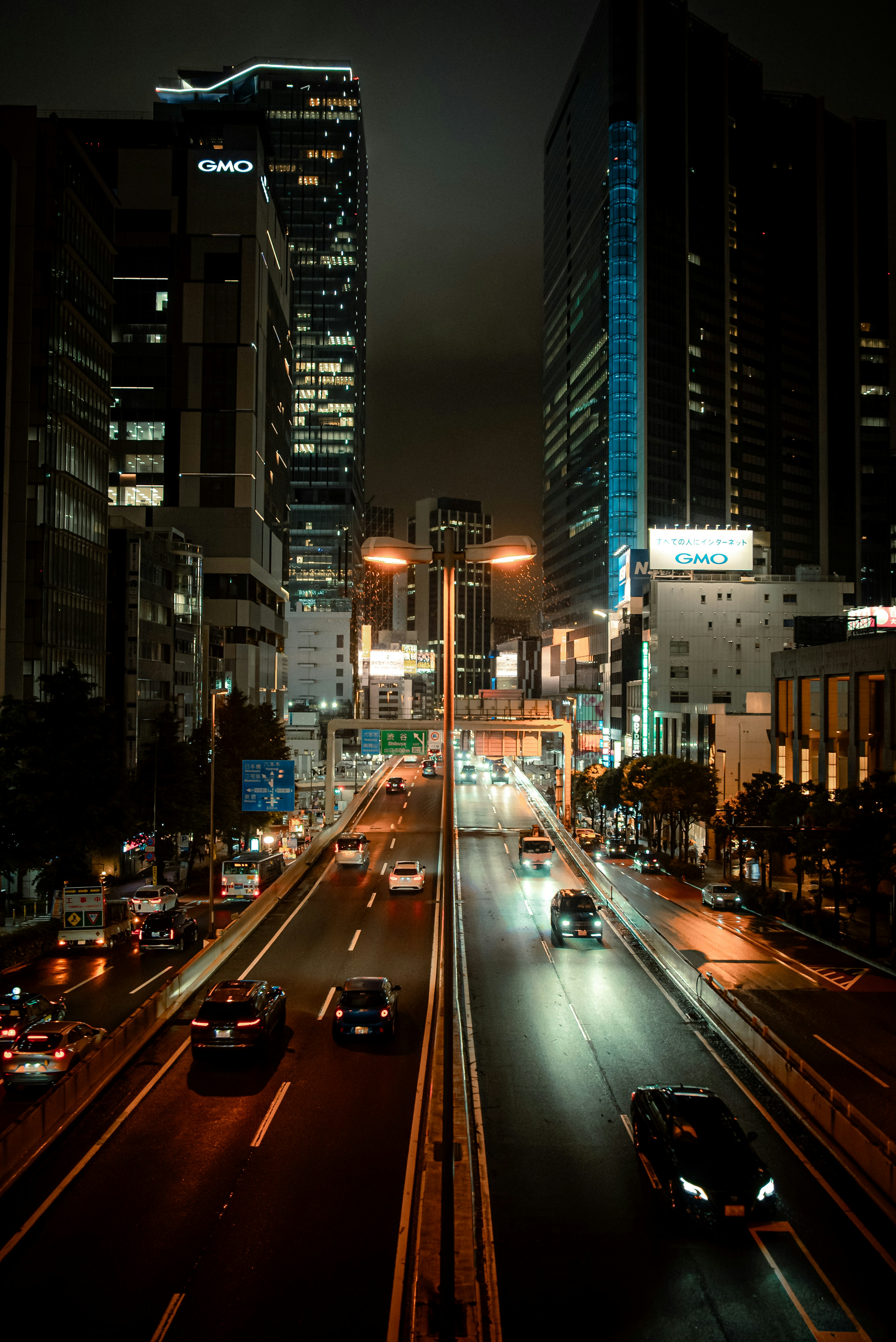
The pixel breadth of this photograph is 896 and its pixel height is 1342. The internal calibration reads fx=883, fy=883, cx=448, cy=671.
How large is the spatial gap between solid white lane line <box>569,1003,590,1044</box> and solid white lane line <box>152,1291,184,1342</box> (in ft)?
44.6

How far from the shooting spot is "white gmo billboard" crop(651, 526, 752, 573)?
10094 cm

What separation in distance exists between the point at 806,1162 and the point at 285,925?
2580 centimetres

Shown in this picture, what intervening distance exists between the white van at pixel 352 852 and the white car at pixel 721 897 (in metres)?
19.7

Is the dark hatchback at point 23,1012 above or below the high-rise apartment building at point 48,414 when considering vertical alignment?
below

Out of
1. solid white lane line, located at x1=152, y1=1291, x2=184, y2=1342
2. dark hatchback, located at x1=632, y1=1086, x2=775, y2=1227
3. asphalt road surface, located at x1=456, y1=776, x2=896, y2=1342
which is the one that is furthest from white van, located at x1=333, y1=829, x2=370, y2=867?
solid white lane line, located at x1=152, y1=1291, x2=184, y2=1342

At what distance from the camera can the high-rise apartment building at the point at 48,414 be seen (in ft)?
169

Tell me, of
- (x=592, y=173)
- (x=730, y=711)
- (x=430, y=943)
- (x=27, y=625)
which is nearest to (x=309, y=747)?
(x=730, y=711)

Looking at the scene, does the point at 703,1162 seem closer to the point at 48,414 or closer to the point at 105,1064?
the point at 105,1064

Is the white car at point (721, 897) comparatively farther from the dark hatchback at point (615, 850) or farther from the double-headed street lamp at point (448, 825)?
the double-headed street lamp at point (448, 825)

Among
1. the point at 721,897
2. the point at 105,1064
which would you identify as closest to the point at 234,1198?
the point at 105,1064

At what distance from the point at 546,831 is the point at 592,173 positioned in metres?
158

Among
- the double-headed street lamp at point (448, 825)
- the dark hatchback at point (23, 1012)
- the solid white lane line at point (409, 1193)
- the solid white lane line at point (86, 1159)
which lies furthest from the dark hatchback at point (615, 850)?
the double-headed street lamp at point (448, 825)

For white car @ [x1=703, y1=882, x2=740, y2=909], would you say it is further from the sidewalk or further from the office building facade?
the office building facade

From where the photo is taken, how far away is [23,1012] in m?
23.8
